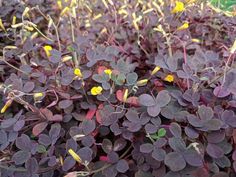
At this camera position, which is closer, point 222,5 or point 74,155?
point 74,155

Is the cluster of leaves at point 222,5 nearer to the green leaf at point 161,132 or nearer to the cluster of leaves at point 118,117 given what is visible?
the cluster of leaves at point 118,117

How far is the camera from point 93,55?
124 centimetres

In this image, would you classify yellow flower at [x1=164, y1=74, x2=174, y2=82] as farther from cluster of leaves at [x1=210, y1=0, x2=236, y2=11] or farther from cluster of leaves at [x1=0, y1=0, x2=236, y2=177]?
cluster of leaves at [x1=210, y1=0, x2=236, y2=11]

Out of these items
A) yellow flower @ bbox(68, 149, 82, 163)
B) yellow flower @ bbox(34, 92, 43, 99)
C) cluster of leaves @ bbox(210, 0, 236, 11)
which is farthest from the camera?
cluster of leaves @ bbox(210, 0, 236, 11)

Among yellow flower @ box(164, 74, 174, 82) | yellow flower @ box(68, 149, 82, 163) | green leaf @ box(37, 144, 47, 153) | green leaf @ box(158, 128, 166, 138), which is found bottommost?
green leaf @ box(37, 144, 47, 153)

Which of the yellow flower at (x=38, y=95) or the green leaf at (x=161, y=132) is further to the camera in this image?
the yellow flower at (x=38, y=95)

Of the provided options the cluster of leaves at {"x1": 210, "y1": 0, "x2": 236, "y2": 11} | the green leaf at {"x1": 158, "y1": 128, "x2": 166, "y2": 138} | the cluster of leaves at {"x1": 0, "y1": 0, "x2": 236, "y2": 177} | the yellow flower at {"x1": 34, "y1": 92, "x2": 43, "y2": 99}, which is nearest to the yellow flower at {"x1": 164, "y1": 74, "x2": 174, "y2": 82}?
the cluster of leaves at {"x1": 0, "y1": 0, "x2": 236, "y2": 177}

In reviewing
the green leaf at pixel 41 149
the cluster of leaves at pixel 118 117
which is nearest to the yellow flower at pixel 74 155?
the cluster of leaves at pixel 118 117

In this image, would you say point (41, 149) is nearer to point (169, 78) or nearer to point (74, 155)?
point (74, 155)

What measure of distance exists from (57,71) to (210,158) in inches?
21.6

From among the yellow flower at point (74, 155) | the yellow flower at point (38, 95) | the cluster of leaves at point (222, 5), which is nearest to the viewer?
the yellow flower at point (74, 155)

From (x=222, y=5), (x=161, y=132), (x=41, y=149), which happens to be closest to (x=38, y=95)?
(x=41, y=149)

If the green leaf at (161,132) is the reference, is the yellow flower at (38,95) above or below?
above

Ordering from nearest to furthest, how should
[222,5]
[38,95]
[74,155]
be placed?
1. [74,155]
2. [38,95]
3. [222,5]
